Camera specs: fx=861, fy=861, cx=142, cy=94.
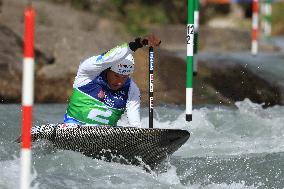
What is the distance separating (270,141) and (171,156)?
6.09 feet

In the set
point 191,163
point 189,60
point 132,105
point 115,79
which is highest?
point 189,60

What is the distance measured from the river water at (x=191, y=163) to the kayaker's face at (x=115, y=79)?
0.90m

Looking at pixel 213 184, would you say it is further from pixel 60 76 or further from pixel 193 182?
pixel 60 76

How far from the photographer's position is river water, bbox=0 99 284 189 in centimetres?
735

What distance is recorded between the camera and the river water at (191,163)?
7.35 meters

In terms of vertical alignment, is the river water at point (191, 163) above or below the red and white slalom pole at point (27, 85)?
below

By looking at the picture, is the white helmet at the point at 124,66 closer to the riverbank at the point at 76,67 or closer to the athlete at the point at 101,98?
the athlete at the point at 101,98

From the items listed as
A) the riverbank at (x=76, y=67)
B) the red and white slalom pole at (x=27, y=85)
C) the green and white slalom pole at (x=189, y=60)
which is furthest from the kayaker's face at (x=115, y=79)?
the red and white slalom pole at (x=27, y=85)

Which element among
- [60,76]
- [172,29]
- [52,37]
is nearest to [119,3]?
[172,29]

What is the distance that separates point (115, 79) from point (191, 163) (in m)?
1.12

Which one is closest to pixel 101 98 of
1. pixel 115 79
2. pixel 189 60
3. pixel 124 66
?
pixel 115 79

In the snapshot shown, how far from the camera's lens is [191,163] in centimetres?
850

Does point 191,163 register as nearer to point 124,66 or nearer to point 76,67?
point 124,66

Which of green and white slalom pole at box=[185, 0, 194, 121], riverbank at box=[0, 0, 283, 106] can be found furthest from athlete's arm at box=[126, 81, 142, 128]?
riverbank at box=[0, 0, 283, 106]
